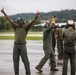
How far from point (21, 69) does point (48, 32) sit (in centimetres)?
194

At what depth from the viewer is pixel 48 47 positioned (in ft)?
48.1

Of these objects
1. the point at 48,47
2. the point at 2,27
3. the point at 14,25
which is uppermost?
the point at 14,25

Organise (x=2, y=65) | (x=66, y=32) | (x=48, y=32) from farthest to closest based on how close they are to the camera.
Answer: (x=2, y=65), (x=48, y=32), (x=66, y=32)

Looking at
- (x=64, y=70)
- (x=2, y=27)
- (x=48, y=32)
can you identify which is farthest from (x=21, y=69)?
(x=2, y=27)

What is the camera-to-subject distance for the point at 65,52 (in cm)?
1249

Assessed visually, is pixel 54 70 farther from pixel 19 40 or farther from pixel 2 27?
pixel 2 27

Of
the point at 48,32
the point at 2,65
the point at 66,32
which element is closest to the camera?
the point at 66,32

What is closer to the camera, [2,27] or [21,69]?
[21,69]

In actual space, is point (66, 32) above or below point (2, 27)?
above

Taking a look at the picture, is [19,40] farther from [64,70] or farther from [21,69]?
[21,69]

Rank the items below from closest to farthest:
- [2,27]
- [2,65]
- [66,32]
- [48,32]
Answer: [66,32]
[48,32]
[2,65]
[2,27]

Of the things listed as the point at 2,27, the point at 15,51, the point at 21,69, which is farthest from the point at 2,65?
the point at 2,27

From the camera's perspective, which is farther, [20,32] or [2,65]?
[2,65]

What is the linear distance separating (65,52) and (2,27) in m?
127
